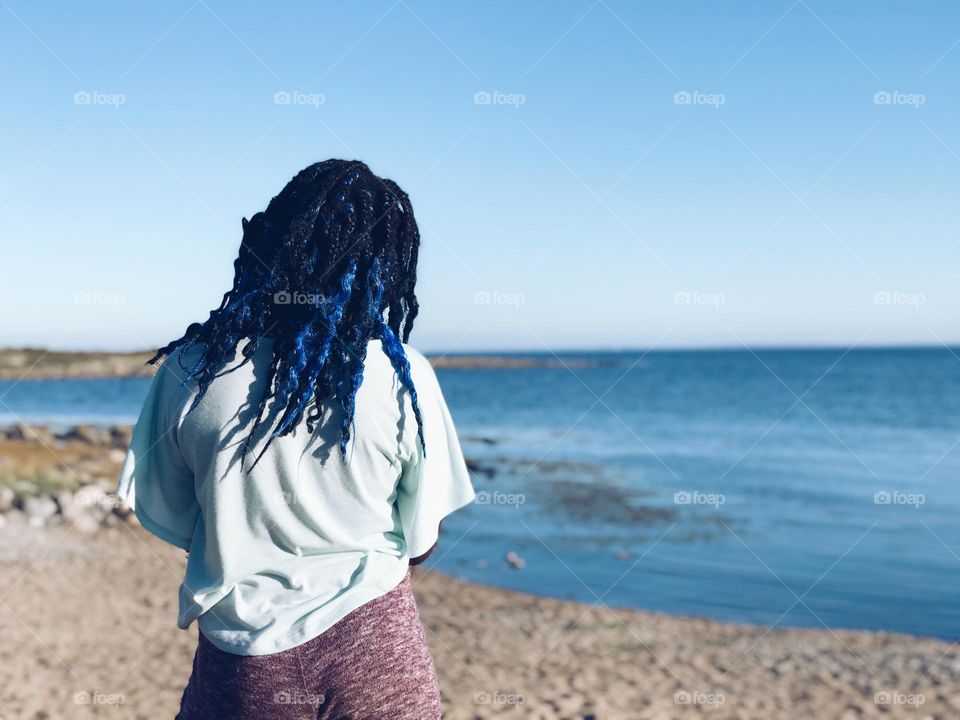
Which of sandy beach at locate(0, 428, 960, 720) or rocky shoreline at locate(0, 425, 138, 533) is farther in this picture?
rocky shoreline at locate(0, 425, 138, 533)

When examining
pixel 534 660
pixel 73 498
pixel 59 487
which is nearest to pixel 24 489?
pixel 59 487

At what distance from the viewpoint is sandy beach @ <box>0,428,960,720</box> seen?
5.09 meters

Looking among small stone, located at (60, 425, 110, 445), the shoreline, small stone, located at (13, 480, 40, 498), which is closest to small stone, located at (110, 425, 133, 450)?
small stone, located at (60, 425, 110, 445)

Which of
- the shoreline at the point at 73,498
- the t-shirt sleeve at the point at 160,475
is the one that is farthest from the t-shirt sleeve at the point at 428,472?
the shoreline at the point at 73,498

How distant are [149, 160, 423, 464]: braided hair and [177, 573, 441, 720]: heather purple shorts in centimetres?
34

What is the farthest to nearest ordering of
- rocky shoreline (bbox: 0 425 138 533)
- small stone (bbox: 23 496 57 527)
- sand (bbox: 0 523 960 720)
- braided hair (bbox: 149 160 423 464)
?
rocky shoreline (bbox: 0 425 138 533), small stone (bbox: 23 496 57 527), sand (bbox: 0 523 960 720), braided hair (bbox: 149 160 423 464)

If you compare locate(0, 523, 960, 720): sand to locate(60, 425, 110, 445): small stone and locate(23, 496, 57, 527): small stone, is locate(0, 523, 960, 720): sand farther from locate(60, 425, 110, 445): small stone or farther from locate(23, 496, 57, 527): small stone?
locate(60, 425, 110, 445): small stone

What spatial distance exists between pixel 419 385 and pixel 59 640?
534cm

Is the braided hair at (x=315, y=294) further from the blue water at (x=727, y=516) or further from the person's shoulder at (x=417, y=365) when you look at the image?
the blue water at (x=727, y=516)

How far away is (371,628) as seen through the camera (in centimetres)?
162

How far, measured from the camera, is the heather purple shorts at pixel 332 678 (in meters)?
1.60

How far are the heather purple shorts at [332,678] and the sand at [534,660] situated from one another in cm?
348

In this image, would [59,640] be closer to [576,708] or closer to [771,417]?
[576,708]

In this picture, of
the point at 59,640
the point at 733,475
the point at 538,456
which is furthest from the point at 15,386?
the point at 59,640
